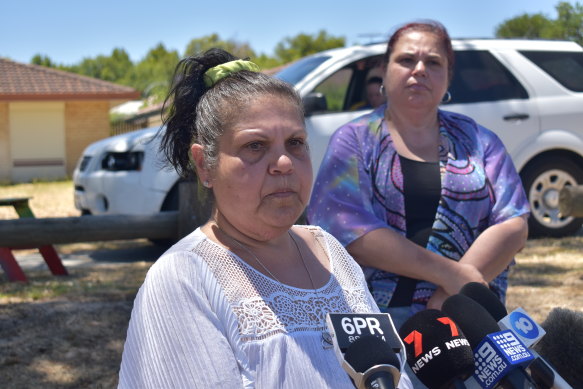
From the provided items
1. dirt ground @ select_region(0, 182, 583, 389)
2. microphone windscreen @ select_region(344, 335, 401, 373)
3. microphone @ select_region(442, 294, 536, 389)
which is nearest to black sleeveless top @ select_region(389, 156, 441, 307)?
microphone @ select_region(442, 294, 536, 389)

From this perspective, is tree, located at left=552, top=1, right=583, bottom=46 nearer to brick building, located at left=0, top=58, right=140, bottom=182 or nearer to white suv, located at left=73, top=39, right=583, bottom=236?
white suv, located at left=73, top=39, right=583, bottom=236

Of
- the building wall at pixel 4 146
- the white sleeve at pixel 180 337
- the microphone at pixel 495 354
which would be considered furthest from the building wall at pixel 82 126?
the microphone at pixel 495 354

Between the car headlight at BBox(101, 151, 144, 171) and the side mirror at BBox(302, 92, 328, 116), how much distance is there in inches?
74.5

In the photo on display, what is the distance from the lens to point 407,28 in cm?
350

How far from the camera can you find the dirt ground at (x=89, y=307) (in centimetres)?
452

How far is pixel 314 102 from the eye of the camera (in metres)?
7.50

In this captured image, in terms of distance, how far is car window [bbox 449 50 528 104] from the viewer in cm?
845

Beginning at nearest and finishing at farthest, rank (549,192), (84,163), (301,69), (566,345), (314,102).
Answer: (566,345), (314,102), (301,69), (549,192), (84,163)

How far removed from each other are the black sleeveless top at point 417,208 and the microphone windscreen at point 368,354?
1.74 metres

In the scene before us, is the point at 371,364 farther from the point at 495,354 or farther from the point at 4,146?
the point at 4,146

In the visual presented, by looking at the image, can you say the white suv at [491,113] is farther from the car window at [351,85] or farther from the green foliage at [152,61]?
the green foliage at [152,61]

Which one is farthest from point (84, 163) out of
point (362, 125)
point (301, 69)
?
point (362, 125)

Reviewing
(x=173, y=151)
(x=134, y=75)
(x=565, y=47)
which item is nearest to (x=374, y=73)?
(x=565, y=47)

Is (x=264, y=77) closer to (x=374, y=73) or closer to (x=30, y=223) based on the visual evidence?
(x=30, y=223)
